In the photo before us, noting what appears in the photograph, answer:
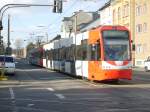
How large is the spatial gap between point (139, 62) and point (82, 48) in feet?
157

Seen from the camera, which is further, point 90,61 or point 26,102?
point 90,61

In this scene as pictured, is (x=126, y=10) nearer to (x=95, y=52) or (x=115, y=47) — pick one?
(x=95, y=52)

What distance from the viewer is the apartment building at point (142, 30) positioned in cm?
8088

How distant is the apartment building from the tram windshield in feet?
163

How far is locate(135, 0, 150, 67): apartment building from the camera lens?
265ft

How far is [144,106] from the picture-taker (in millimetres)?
18391

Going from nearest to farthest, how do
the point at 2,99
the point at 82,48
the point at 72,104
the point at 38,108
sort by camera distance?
the point at 38,108 < the point at 72,104 < the point at 2,99 < the point at 82,48

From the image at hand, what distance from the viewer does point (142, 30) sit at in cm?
8325

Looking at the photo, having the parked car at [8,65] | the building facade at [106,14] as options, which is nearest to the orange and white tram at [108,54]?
the parked car at [8,65]

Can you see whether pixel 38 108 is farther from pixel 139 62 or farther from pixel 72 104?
pixel 139 62

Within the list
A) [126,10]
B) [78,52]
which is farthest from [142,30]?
[78,52]

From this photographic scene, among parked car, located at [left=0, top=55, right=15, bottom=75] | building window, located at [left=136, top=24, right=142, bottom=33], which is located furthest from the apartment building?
parked car, located at [left=0, top=55, right=15, bottom=75]

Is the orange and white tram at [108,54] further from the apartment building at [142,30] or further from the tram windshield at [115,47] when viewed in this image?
the apartment building at [142,30]

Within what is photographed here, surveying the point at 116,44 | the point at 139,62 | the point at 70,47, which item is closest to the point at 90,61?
the point at 116,44
